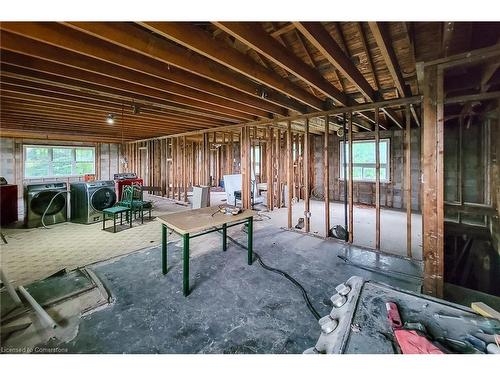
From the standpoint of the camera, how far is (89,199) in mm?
4879

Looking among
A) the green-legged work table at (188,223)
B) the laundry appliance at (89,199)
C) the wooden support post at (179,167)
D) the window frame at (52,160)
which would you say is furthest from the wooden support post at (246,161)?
the window frame at (52,160)

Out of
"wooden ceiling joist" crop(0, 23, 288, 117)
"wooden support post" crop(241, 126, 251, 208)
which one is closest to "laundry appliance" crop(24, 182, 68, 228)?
"wooden ceiling joist" crop(0, 23, 288, 117)

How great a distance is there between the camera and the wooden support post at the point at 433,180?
209cm

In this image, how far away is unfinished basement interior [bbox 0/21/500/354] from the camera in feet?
5.28

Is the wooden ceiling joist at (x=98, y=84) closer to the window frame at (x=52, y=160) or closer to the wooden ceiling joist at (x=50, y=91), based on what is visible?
the wooden ceiling joist at (x=50, y=91)

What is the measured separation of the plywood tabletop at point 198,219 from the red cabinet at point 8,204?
182 inches

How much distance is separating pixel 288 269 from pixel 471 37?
3038 mm

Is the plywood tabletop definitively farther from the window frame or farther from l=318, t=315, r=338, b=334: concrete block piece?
the window frame

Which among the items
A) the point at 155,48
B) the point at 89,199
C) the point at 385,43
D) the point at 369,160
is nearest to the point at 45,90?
the point at 155,48

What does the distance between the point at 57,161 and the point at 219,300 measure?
1036 cm

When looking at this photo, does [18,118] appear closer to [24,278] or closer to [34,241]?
[34,241]

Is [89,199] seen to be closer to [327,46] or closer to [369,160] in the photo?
[327,46]
